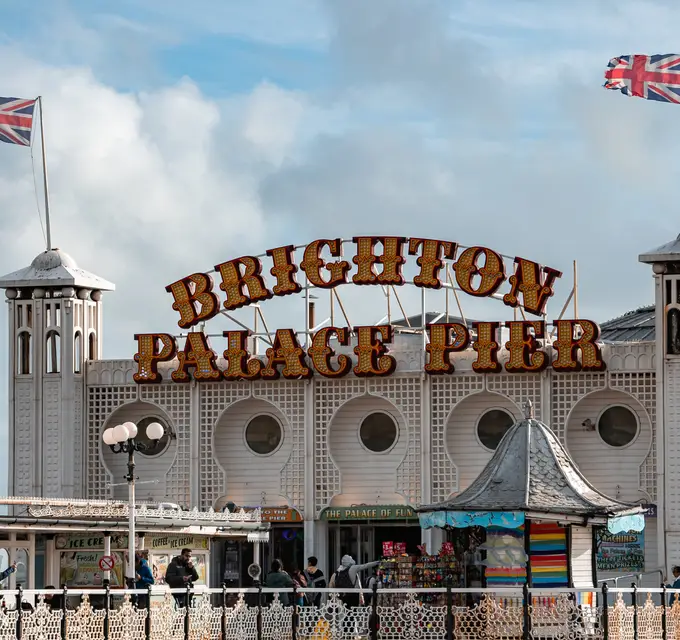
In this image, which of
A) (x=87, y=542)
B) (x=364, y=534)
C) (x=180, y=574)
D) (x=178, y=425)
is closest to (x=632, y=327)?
(x=364, y=534)

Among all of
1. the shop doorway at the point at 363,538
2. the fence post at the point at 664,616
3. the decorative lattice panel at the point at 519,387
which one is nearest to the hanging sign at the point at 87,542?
the shop doorway at the point at 363,538

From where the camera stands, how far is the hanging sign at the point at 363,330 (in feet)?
150

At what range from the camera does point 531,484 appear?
31375 mm

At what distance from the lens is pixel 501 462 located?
32.1m

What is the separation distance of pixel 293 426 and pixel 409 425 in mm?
3213

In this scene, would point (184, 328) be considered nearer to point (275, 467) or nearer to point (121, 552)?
point (275, 467)


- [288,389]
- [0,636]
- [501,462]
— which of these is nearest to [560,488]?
[501,462]

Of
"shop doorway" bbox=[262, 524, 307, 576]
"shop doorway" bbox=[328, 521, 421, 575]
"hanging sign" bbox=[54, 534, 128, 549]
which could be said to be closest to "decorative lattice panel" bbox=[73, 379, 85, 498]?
"shop doorway" bbox=[262, 524, 307, 576]

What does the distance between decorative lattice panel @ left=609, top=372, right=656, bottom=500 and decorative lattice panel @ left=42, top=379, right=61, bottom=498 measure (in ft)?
49.7

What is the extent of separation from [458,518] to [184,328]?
19.3 m

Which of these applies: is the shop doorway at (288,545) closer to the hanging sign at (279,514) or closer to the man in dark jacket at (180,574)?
the hanging sign at (279,514)

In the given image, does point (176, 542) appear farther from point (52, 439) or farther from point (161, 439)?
point (52, 439)

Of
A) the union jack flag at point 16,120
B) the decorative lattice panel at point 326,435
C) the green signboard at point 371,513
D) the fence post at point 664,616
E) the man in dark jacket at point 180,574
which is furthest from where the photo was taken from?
the union jack flag at point 16,120

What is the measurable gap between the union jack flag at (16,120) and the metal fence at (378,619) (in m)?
21.0
